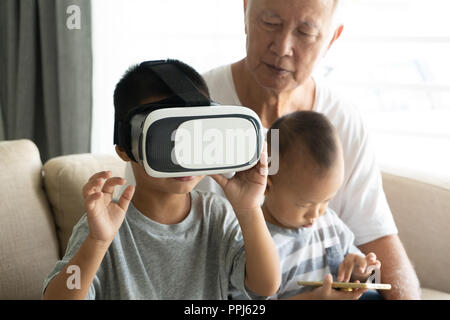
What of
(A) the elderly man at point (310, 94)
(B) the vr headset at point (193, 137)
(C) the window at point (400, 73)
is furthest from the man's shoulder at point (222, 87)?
(C) the window at point (400, 73)

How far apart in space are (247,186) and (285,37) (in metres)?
0.26

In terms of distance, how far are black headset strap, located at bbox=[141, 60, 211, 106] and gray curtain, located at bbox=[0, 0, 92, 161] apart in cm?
56

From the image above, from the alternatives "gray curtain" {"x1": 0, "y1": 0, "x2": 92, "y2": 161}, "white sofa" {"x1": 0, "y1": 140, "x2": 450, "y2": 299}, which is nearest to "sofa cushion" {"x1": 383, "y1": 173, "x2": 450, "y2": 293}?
"white sofa" {"x1": 0, "y1": 140, "x2": 450, "y2": 299}

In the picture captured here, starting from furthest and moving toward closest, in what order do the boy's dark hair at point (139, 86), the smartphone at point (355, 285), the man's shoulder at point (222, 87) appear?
the man's shoulder at point (222, 87) → the smartphone at point (355, 285) → the boy's dark hair at point (139, 86)

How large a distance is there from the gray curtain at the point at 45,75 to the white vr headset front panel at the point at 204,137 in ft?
2.27

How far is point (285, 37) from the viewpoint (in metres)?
0.68

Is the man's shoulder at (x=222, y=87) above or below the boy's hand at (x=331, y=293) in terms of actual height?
above

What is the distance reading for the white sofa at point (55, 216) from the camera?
0.79 metres

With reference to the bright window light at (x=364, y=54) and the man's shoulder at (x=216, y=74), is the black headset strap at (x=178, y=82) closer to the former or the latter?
the man's shoulder at (x=216, y=74)

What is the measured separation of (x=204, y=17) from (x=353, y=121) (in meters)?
0.45

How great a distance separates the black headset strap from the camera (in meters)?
0.35

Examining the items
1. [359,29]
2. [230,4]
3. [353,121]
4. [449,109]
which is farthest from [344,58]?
[353,121]

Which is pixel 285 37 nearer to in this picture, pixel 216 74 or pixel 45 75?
pixel 216 74
